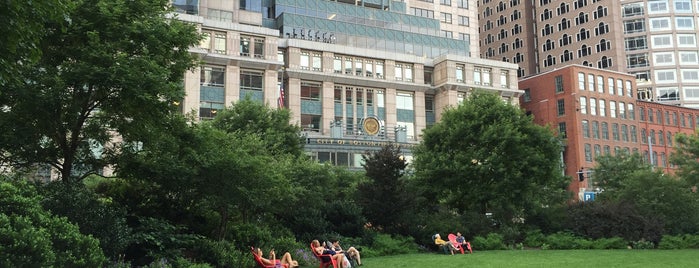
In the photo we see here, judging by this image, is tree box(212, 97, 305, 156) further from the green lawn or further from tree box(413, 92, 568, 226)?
the green lawn

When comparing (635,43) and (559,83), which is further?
(635,43)

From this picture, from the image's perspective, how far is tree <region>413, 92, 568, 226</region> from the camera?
113 ft

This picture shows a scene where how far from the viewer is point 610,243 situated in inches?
1155

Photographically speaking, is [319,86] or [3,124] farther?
[319,86]

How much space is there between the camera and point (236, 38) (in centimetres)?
6109

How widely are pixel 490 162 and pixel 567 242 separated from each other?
627cm

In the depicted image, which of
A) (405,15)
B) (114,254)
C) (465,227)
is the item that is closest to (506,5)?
(405,15)

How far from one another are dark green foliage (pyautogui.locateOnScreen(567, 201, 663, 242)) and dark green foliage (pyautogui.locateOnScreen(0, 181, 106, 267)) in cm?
2518

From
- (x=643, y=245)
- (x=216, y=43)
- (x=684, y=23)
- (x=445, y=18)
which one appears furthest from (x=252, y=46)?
(x=684, y=23)

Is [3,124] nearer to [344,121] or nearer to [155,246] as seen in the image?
[155,246]

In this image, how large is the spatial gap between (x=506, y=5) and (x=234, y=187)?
11049cm

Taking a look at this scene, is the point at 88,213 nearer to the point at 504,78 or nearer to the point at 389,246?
the point at 389,246

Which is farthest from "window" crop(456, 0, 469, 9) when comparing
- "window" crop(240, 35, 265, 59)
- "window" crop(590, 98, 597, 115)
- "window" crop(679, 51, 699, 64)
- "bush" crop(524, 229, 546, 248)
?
"bush" crop(524, 229, 546, 248)

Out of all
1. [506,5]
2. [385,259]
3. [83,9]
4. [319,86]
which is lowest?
[385,259]
